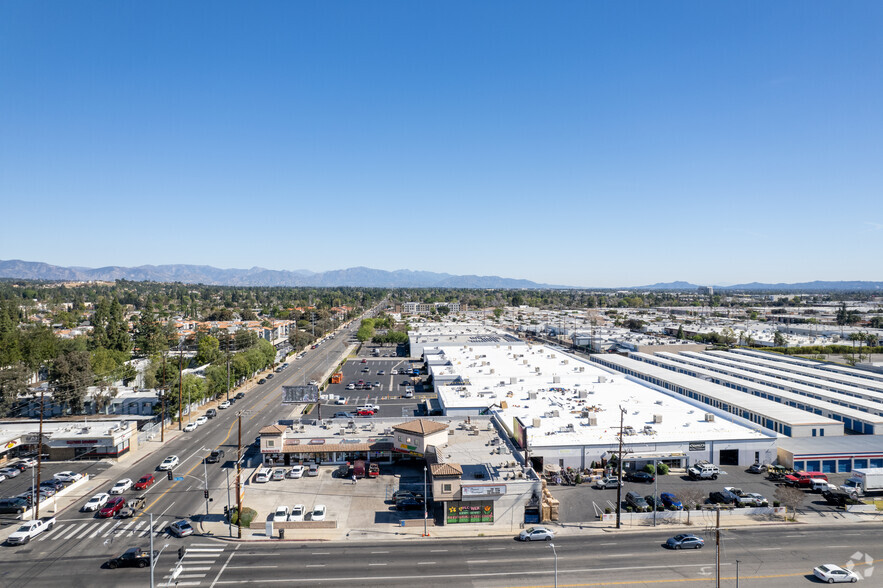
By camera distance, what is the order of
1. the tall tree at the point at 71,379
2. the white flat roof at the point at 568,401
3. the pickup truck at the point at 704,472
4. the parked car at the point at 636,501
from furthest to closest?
the tall tree at the point at 71,379 < the white flat roof at the point at 568,401 < the pickup truck at the point at 704,472 < the parked car at the point at 636,501

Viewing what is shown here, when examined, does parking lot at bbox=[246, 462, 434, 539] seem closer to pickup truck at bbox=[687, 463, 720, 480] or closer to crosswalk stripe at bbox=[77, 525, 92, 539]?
crosswalk stripe at bbox=[77, 525, 92, 539]

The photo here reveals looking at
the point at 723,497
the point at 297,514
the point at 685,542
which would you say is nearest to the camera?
the point at 685,542

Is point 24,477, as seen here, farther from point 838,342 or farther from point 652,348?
point 838,342

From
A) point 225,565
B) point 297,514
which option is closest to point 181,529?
point 225,565

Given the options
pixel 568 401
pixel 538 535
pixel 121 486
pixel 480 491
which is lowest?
pixel 121 486

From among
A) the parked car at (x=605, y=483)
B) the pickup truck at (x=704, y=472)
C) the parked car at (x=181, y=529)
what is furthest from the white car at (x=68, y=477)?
the pickup truck at (x=704, y=472)

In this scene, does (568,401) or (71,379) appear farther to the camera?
(71,379)

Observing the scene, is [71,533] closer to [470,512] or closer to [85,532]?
[85,532]

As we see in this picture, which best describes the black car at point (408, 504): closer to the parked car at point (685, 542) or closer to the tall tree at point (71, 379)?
the parked car at point (685, 542)
